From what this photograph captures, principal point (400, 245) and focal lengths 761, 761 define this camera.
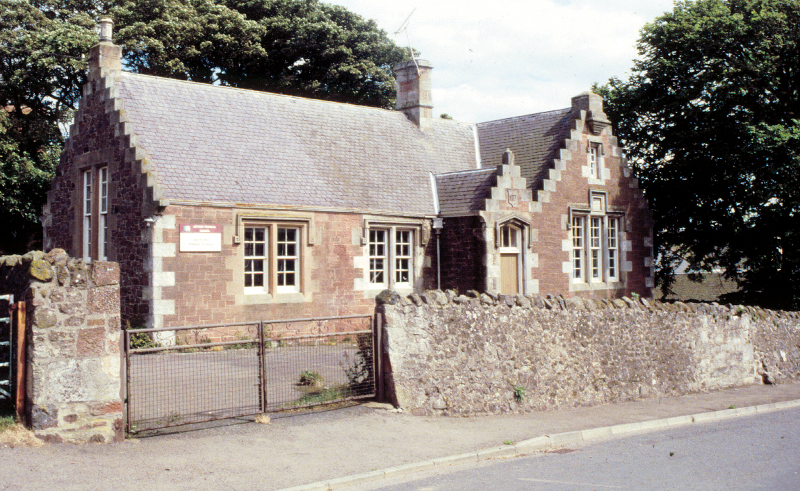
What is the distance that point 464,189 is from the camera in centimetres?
2311

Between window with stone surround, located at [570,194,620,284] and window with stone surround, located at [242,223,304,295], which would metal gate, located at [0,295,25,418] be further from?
window with stone surround, located at [570,194,620,284]

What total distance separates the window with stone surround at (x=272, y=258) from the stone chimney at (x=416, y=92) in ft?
28.7

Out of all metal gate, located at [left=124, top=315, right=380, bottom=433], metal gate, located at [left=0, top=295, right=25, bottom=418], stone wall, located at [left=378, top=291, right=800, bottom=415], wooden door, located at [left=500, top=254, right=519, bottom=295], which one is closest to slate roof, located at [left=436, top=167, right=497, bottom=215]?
wooden door, located at [left=500, top=254, right=519, bottom=295]

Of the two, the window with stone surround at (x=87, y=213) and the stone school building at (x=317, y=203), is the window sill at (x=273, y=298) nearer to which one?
the stone school building at (x=317, y=203)

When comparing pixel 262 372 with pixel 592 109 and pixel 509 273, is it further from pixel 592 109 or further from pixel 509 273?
pixel 592 109

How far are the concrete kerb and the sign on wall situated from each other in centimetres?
1055

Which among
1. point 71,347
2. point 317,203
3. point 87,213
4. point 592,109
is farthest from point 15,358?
point 592,109

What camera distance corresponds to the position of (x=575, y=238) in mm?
25094

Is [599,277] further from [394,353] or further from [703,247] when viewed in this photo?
[394,353]

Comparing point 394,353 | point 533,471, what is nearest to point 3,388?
point 394,353

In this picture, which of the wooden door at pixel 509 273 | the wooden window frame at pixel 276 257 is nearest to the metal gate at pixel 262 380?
the wooden window frame at pixel 276 257

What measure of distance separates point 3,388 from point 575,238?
19.1 meters

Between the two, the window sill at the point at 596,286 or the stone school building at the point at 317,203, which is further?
the window sill at the point at 596,286

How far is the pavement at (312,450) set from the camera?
25.8 ft
